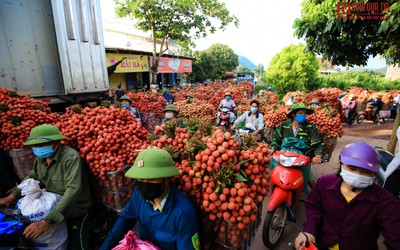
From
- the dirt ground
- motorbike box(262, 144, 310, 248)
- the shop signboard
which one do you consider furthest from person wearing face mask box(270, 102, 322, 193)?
the shop signboard

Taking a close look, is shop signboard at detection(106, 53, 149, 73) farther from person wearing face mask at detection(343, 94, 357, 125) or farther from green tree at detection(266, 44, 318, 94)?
person wearing face mask at detection(343, 94, 357, 125)

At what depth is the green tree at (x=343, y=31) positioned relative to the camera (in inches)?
138

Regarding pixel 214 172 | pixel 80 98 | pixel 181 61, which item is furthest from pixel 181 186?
pixel 181 61

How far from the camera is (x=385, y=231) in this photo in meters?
1.73

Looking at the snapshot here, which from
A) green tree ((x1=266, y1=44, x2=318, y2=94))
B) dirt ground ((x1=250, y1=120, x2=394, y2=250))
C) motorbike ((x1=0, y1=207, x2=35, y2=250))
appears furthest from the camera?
green tree ((x1=266, y1=44, x2=318, y2=94))

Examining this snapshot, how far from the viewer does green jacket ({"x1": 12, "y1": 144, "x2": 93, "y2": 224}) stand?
236cm

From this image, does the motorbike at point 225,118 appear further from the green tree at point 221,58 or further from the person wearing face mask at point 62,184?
the green tree at point 221,58

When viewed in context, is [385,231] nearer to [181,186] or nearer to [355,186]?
[355,186]

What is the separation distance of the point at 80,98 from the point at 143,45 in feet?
93.2

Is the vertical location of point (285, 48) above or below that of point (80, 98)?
above

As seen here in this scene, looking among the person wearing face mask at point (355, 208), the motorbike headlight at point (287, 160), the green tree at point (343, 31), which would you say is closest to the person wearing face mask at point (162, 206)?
the person wearing face mask at point (355, 208)

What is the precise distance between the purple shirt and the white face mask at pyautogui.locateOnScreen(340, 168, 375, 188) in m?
0.10

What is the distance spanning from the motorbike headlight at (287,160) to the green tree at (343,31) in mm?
2476

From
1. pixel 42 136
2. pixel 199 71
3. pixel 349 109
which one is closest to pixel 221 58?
pixel 199 71
